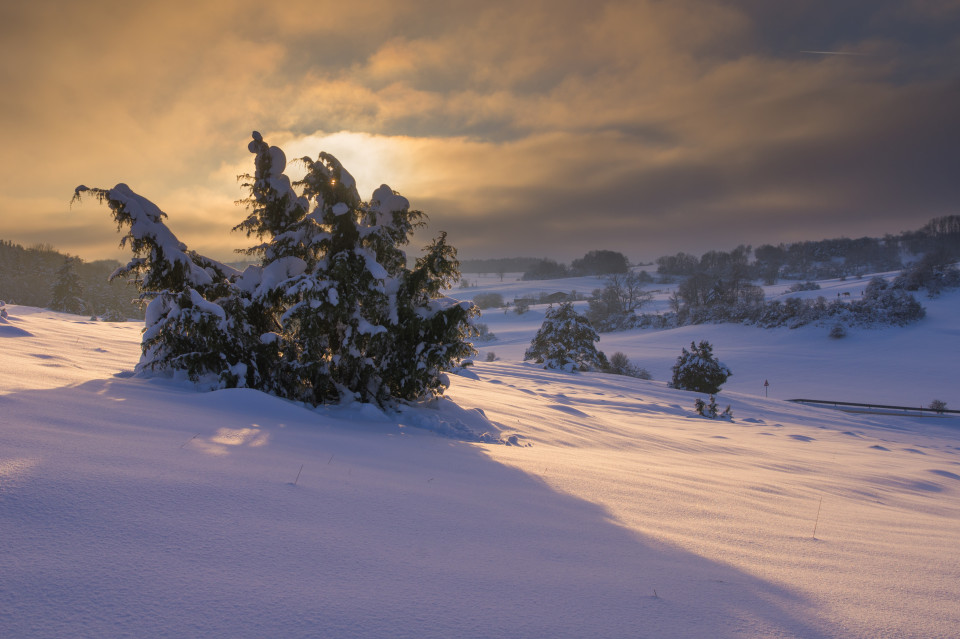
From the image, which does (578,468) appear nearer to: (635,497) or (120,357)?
(635,497)

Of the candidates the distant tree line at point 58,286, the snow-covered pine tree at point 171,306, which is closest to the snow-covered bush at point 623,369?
the snow-covered pine tree at point 171,306

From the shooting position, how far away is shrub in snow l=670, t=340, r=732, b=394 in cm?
2925

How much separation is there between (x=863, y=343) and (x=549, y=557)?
63718 millimetres

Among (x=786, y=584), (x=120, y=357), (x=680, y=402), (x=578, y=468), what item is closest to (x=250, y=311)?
(x=120, y=357)

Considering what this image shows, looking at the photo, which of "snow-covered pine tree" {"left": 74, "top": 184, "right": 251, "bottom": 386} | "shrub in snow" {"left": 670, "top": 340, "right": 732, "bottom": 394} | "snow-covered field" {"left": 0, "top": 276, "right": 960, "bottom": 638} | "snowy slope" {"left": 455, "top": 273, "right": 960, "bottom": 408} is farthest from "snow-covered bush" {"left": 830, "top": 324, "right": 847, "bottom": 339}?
"snow-covered pine tree" {"left": 74, "top": 184, "right": 251, "bottom": 386}

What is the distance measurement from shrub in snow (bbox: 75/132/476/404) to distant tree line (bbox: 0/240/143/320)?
47.7 metres

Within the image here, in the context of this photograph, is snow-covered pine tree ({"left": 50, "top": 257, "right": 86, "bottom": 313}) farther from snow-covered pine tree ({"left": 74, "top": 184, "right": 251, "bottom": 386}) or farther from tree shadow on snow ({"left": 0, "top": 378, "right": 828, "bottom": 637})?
tree shadow on snow ({"left": 0, "top": 378, "right": 828, "bottom": 637})

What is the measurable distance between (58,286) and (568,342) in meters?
58.1

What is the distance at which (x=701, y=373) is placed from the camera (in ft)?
96.5

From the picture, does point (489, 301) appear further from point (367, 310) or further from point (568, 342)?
point (367, 310)

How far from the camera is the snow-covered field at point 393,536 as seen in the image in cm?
156

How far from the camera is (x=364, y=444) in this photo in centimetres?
489

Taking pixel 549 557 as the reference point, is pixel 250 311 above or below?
above

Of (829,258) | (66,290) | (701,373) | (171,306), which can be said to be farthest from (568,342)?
(829,258)
